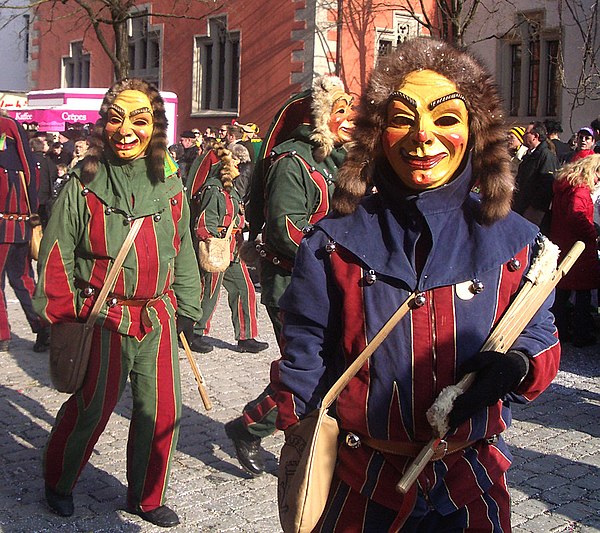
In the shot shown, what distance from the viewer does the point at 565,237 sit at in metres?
8.78

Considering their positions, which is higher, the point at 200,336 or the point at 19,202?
the point at 19,202

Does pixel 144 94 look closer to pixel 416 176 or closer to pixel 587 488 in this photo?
pixel 416 176

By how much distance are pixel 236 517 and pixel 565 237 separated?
5.10m

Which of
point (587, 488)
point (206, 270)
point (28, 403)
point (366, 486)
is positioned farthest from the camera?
point (206, 270)

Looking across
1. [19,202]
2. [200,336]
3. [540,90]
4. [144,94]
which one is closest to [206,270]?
[200,336]

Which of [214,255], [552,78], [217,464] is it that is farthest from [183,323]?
[552,78]

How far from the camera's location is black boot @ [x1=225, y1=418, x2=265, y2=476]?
5285 mm

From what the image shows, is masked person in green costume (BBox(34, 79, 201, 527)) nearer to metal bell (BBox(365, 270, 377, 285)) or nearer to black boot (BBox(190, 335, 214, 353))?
metal bell (BBox(365, 270, 377, 285))

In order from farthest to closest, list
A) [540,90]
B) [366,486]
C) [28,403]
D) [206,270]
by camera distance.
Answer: [540,90]
[206,270]
[28,403]
[366,486]

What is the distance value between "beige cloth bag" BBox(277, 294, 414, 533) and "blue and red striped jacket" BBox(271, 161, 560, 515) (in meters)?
0.05

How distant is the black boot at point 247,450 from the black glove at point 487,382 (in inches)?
116

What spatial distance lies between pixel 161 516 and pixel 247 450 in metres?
0.82

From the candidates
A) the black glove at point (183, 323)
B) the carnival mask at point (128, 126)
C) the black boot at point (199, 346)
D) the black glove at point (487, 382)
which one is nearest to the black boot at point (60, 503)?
the black glove at point (183, 323)

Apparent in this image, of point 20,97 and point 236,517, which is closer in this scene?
point 236,517
